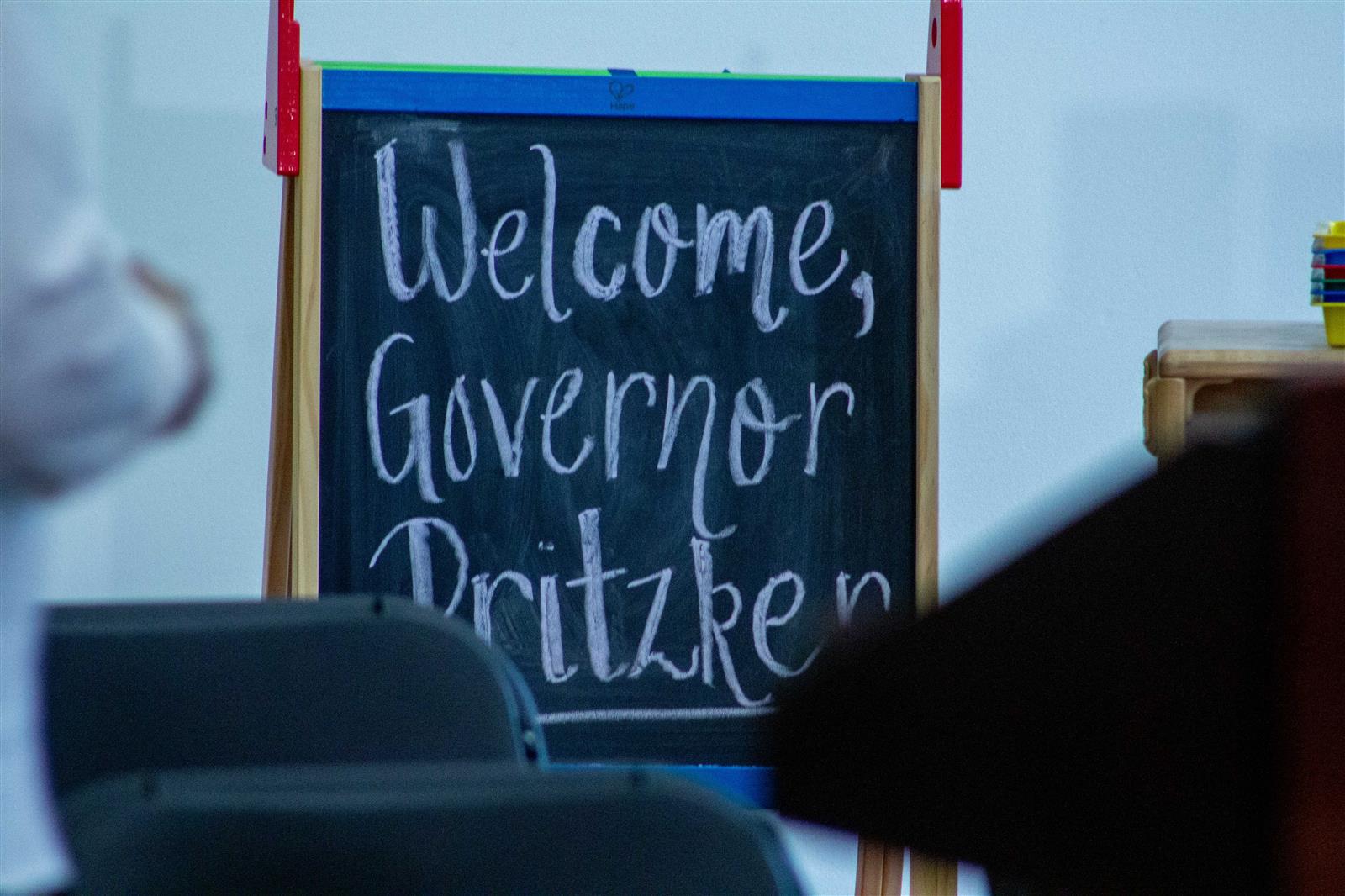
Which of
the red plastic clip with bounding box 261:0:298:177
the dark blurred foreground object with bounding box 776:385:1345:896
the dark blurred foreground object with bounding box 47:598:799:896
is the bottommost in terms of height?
the dark blurred foreground object with bounding box 47:598:799:896

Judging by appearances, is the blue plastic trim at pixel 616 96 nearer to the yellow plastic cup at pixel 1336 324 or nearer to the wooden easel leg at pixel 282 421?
the wooden easel leg at pixel 282 421

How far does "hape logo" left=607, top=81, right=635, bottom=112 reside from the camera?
2080 mm

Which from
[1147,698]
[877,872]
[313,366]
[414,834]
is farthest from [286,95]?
[1147,698]

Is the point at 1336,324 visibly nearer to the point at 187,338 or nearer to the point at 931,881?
the point at 931,881

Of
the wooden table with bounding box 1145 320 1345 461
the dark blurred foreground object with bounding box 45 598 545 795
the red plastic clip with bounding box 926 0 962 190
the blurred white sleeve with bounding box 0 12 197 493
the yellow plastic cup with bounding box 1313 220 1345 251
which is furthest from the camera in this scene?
the red plastic clip with bounding box 926 0 962 190

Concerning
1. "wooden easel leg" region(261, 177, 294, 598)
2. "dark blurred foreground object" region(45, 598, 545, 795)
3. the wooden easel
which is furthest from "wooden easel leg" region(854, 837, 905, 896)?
"dark blurred foreground object" region(45, 598, 545, 795)

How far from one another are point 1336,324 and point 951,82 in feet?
1.90

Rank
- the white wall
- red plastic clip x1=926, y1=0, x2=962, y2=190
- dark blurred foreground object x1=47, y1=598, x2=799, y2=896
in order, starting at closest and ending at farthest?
dark blurred foreground object x1=47, y1=598, x2=799, y2=896 → red plastic clip x1=926, y1=0, x2=962, y2=190 → the white wall

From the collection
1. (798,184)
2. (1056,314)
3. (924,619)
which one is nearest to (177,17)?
(798,184)

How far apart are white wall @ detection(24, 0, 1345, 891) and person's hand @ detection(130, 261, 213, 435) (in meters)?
1.94

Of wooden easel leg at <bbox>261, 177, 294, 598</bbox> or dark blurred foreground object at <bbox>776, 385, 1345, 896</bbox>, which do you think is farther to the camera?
wooden easel leg at <bbox>261, 177, 294, 598</bbox>

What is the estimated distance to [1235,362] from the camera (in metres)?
1.86

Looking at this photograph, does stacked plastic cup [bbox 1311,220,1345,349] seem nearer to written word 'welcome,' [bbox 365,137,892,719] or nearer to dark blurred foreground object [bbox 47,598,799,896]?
written word 'welcome,' [bbox 365,137,892,719]

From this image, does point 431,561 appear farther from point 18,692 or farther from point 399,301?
point 18,692
